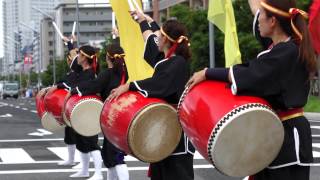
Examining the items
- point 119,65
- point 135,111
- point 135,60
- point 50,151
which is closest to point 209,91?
point 135,111

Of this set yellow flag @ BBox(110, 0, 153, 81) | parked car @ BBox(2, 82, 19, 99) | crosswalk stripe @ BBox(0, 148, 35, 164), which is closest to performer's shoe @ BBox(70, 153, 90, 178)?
crosswalk stripe @ BBox(0, 148, 35, 164)

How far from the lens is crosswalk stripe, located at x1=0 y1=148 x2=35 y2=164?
34.8 feet

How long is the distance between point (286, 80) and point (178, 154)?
1360 mm

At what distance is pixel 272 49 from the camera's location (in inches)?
136

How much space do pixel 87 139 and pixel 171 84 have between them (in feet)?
12.5

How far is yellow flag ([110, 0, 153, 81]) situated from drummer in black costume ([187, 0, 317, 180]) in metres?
2.21

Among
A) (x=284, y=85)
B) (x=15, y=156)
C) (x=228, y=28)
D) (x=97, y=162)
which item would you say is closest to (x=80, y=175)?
(x=97, y=162)

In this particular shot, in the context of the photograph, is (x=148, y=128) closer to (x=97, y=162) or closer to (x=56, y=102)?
(x=56, y=102)

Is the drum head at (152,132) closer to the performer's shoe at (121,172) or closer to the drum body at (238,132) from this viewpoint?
the drum body at (238,132)

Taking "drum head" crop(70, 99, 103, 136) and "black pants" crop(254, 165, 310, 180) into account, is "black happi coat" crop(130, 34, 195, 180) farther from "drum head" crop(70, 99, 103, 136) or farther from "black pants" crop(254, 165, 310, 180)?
"drum head" crop(70, 99, 103, 136)

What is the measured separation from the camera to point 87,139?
8.05 meters

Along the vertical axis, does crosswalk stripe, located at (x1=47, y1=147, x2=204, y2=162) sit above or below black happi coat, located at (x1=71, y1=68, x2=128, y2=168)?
below

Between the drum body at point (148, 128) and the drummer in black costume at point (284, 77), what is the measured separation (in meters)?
0.84

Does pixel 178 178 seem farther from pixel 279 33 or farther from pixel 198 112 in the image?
pixel 279 33
